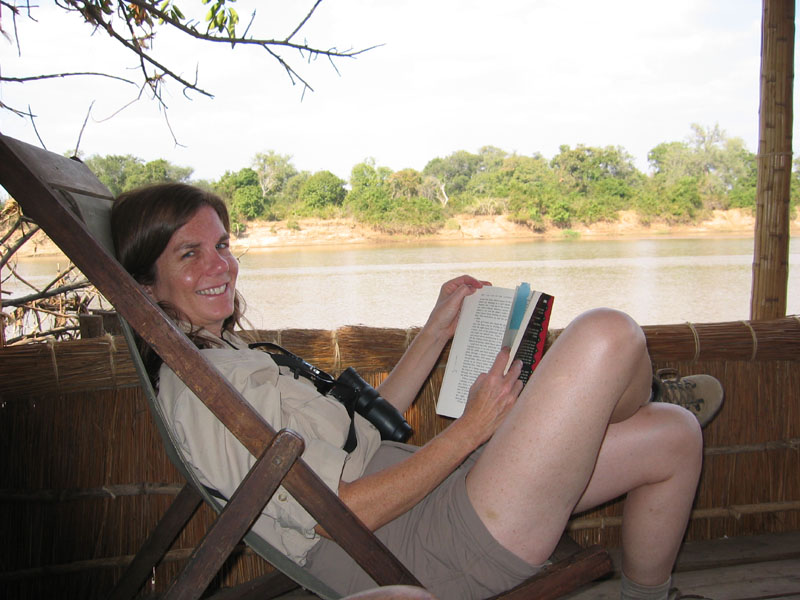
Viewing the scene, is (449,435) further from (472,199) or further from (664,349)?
(472,199)

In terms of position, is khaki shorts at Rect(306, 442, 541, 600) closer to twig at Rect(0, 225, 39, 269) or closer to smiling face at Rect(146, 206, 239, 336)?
smiling face at Rect(146, 206, 239, 336)

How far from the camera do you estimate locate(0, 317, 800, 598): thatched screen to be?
1811 mm

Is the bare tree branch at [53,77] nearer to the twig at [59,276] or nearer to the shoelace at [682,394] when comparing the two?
the twig at [59,276]

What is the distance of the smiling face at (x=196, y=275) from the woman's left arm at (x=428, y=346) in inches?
20.1

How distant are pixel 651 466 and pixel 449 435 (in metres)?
0.47

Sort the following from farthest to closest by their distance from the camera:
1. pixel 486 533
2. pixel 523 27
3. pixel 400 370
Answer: pixel 523 27, pixel 400 370, pixel 486 533

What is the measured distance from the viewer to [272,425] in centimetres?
110

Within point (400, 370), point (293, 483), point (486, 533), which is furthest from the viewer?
point (400, 370)

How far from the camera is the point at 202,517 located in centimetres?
203

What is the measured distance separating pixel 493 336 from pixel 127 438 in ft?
4.02

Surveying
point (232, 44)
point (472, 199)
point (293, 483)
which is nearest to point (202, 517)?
point (293, 483)

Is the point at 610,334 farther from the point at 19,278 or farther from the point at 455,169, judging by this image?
the point at 455,169

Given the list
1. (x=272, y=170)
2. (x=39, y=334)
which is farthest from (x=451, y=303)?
(x=272, y=170)

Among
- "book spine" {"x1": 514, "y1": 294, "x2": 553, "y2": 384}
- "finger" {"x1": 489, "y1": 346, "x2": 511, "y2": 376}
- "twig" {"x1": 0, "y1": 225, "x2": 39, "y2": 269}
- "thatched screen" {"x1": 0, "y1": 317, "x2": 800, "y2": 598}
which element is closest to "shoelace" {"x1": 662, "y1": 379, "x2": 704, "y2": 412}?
"thatched screen" {"x1": 0, "y1": 317, "x2": 800, "y2": 598}
